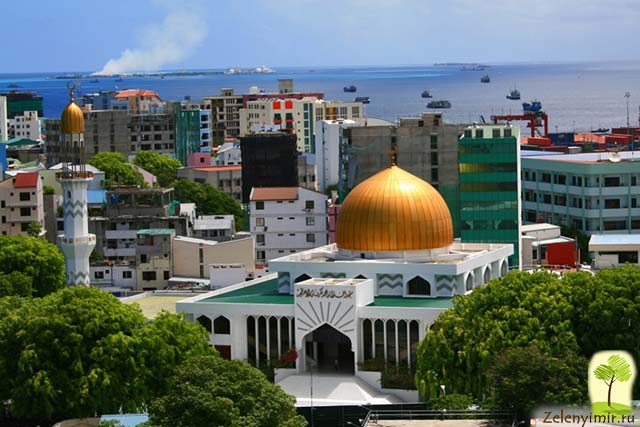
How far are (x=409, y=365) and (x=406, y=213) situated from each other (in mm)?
6003

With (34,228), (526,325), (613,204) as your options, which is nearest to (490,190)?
(613,204)

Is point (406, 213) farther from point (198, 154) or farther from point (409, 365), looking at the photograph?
point (198, 154)

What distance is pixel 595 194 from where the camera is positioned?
87.3 metres

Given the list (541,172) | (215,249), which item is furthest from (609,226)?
(215,249)

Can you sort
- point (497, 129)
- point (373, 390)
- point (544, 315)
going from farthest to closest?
1. point (497, 129)
2. point (373, 390)
3. point (544, 315)

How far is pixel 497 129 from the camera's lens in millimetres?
73938

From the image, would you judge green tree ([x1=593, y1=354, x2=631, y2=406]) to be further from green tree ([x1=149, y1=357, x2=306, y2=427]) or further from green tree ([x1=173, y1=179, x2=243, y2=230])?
green tree ([x1=173, y1=179, x2=243, y2=230])

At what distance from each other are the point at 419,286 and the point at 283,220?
27.7 metres

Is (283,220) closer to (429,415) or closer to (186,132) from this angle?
(429,415)

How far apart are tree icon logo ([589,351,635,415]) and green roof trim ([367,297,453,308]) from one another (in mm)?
9384

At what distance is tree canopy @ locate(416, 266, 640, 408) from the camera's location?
47.4 meters

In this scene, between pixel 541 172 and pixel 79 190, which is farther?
pixel 541 172

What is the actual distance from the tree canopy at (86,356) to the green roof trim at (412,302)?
24.5 feet

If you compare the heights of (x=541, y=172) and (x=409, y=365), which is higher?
(x=541, y=172)
